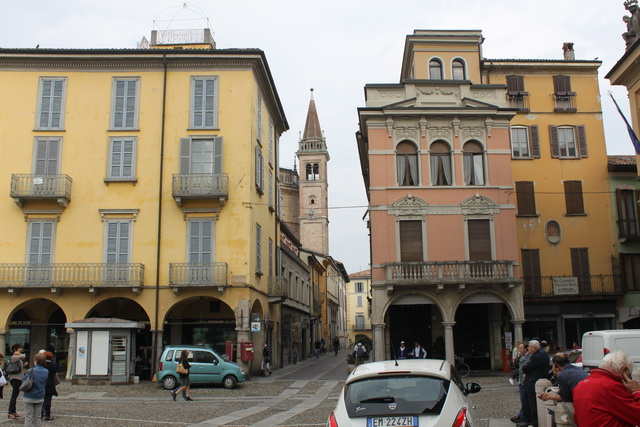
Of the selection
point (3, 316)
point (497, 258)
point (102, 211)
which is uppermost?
point (102, 211)

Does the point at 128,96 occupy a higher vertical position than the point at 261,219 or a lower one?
higher

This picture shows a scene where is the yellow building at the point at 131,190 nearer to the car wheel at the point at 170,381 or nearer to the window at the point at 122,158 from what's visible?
the window at the point at 122,158

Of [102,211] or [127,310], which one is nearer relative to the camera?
[102,211]

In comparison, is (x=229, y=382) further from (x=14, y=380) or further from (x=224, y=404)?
(x=14, y=380)

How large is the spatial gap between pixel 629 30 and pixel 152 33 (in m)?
23.0

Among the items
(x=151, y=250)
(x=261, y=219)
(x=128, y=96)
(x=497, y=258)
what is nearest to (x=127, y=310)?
(x=151, y=250)

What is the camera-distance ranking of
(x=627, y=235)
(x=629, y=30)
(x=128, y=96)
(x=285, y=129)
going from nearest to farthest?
1. (x=629, y=30)
2. (x=128, y=96)
3. (x=627, y=235)
4. (x=285, y=129)

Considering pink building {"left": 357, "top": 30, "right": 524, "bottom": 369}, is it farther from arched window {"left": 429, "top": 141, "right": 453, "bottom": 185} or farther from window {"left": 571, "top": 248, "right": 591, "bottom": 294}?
window {"left": 571, "top": 248, "right": 591, "bottom": 294}

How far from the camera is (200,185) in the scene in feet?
94.0

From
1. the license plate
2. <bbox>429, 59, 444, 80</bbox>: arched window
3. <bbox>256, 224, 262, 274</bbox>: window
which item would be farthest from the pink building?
the license plate

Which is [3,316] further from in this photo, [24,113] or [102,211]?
[24,113]

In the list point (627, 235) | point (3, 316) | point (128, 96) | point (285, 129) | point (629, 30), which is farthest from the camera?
point (285, 129)

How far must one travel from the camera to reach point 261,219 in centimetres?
3228

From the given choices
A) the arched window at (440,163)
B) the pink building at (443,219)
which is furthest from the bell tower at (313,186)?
the arched window at (440,163)
